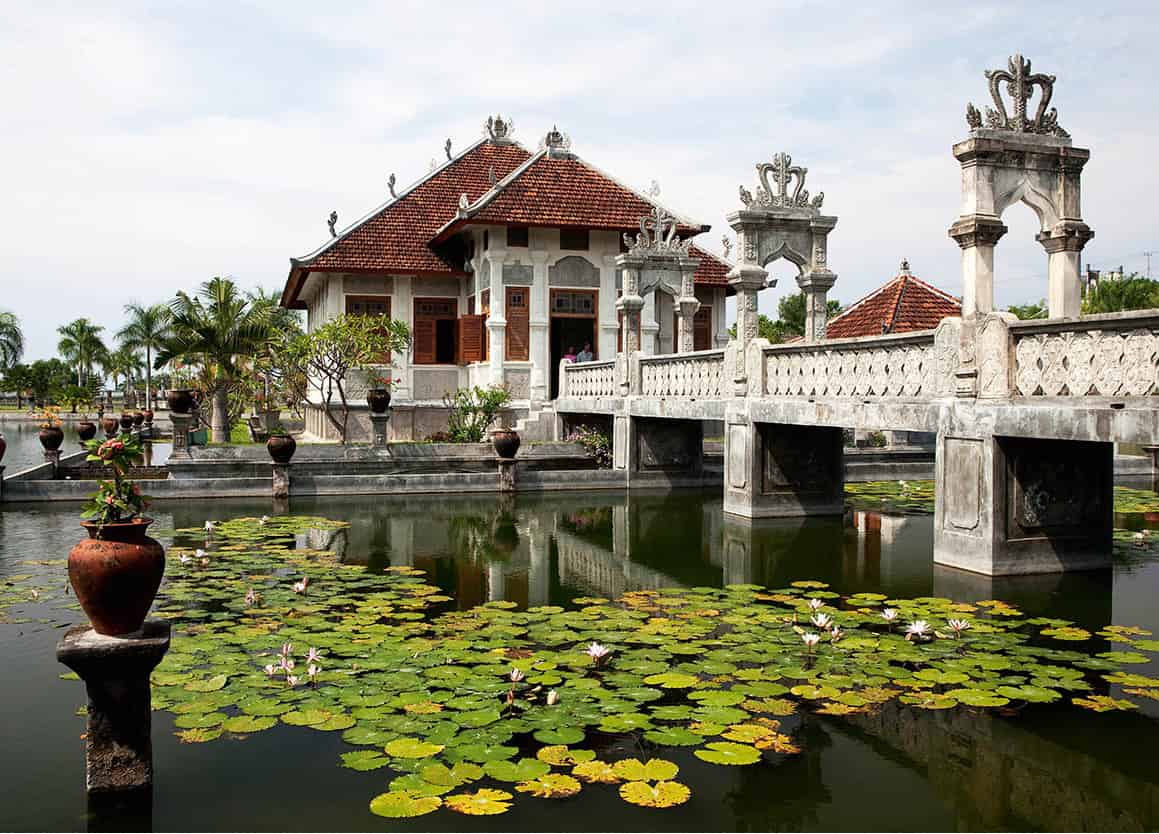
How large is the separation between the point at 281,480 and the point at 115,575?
1295 centimetres

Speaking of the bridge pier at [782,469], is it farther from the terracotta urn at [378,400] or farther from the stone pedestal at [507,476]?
the terracotta urn at [378,400]

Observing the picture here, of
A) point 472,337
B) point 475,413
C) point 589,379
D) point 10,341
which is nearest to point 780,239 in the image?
point 589,379

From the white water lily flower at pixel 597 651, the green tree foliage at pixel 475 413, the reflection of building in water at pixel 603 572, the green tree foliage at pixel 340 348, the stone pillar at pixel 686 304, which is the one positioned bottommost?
the reflection of building in water at pixel 603 572

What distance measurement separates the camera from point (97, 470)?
20734mm

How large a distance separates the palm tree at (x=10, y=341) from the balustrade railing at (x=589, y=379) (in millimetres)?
36375

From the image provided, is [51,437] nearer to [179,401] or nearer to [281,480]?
[179,401]

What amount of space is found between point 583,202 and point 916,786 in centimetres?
2263

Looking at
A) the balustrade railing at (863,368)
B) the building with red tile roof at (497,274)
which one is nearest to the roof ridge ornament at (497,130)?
the building with red tile roof at (497,274)

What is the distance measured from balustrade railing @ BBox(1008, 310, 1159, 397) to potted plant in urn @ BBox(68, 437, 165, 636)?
25.6 ft

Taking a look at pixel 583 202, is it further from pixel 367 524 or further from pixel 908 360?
pixel 908 360

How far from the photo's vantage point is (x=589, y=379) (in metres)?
22.9

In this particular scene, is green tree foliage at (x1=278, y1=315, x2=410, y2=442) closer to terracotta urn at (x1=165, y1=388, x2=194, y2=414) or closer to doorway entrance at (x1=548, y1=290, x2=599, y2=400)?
terracotta urn at (x1=165, y1=388, x2=194, y2=414)

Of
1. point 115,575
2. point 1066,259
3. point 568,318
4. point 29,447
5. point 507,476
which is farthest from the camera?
point 29,447

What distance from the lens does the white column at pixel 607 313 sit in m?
26.5
